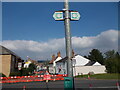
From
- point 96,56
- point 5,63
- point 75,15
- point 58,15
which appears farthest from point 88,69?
point 58,15

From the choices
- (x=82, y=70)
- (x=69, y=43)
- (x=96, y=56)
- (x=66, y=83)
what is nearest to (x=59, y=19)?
(x=69, y=43)

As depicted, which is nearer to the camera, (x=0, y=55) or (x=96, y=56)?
(x=0, y=55)

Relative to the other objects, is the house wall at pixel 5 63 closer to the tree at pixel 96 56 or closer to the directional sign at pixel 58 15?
the directional sign at pixel 58 15

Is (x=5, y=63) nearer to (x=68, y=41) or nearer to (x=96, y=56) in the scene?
(x=68, y=41)

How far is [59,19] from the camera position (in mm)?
3725

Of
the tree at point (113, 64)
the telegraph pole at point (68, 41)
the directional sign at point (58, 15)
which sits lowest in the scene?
the tree at point (113, 64)

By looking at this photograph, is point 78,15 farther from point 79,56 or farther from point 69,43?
point 79,56

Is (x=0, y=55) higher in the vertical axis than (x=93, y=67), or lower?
higher

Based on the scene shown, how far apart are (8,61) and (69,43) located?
32635 mm

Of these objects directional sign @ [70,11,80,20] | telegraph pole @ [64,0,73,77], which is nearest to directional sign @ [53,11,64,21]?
telegraph pole @ [64,0,73,77]

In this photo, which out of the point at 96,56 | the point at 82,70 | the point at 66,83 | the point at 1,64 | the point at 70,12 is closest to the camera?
the point at 66,83

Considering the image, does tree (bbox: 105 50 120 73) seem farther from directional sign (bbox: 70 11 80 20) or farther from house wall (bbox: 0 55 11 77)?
directional sign (bbox: 70 11 80 20)

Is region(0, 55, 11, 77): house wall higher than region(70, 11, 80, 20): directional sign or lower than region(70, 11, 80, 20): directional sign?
lower

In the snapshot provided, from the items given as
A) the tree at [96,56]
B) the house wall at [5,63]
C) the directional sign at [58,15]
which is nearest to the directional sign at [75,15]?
the directional sign at [58,15]
